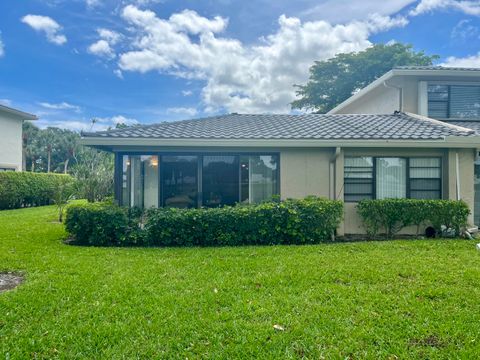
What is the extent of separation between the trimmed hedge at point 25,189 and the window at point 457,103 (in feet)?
54.9

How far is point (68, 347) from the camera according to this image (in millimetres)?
3131

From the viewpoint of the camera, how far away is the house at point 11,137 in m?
18.3

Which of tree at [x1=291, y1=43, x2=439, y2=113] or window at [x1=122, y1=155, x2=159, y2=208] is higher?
tree at [x1=291, y1=43, x2=439, y2=113]

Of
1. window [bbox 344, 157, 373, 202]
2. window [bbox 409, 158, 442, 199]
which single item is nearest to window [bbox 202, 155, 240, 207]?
window [bbox 344, 157, 373, 202]

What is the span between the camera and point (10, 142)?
19031mm

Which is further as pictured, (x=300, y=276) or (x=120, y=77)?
(x=120, y=77)

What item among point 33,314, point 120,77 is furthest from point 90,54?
point 33,314

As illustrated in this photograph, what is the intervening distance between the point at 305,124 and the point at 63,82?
19.3 m

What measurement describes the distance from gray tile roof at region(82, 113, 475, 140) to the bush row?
7.57ft

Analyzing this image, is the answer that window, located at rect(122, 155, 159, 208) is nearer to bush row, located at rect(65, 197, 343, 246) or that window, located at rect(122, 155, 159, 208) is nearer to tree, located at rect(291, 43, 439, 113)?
bush row, located at rect(65, 197, 343, 246)

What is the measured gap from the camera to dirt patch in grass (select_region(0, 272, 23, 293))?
478 cm

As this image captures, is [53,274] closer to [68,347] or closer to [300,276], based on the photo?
[68,347]

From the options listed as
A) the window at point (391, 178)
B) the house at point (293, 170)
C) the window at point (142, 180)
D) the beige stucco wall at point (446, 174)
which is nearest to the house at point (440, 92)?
the house at point (293, 170)

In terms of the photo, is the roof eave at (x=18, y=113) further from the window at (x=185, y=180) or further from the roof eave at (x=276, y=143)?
the window at (x=185, y=180)
